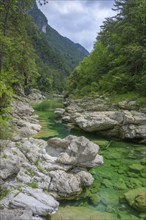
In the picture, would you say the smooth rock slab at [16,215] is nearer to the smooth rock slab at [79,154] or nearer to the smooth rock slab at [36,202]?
the smooth rock slab at [36,202]

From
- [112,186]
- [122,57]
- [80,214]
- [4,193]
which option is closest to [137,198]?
[112,186]

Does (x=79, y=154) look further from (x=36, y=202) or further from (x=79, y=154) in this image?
(x=36, y=202)

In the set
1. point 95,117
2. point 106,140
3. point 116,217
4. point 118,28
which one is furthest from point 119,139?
point 118,28

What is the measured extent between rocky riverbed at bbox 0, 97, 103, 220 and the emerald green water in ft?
1.65

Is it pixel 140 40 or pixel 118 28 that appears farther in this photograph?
pixel 118 28

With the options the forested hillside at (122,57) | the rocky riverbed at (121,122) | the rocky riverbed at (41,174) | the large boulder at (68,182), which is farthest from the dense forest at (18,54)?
the forested hillside at (122,57)

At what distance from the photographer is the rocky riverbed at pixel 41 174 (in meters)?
10.6

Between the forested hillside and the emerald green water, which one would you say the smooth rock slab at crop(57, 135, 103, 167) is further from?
the forested hillside

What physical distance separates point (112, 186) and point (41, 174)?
3.79 meters

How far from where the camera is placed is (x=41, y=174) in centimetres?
1324

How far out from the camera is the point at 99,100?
3175cm

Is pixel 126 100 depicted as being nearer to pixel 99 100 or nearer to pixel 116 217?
pixel 99 100

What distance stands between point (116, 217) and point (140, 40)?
27.8 meters

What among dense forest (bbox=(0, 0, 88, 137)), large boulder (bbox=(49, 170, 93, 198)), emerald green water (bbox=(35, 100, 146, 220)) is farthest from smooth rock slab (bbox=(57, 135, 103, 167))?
dense forest (bbox=(0, 0, 88, 137))
